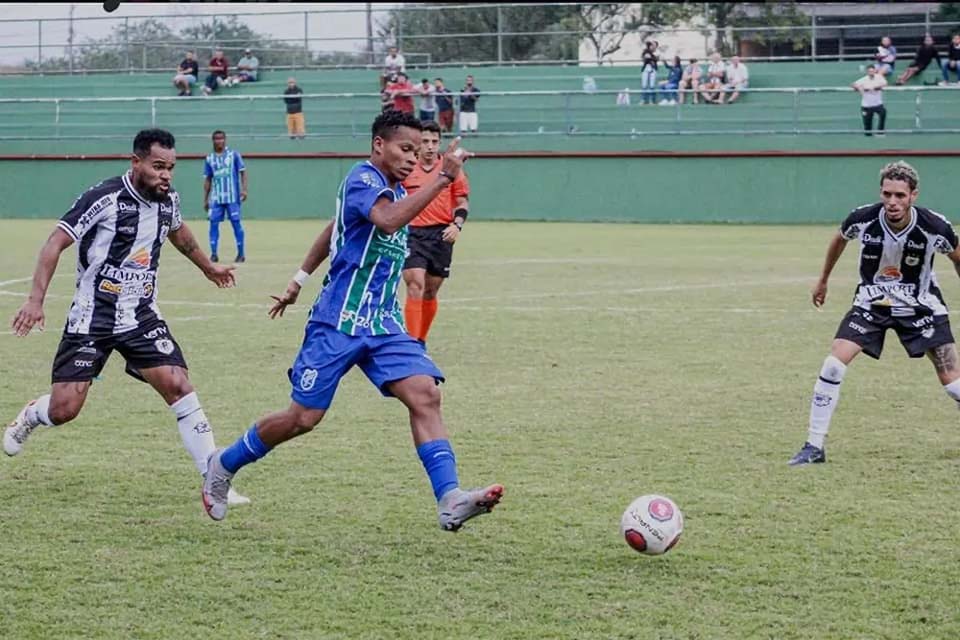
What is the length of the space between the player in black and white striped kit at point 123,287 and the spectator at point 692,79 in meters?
29.4

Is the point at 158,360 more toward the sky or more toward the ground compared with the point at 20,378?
more toward the sky

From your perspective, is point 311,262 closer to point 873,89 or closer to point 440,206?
point 440,206

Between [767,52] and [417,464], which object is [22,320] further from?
[767,52]

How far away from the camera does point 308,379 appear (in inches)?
256

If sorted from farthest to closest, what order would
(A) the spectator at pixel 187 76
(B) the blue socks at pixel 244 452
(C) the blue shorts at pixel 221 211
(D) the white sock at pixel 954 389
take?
(A) the spectator at pixel 187 76 → (C) the blue shorts at pixel 221 211 → (D) the white sock at pixel 954 389 → (B) the blue socks at pixel 244 452

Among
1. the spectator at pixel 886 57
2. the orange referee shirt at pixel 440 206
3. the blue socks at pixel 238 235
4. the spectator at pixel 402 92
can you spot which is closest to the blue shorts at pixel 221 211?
the blue socks at pixel 238 235

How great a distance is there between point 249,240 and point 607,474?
22022mm

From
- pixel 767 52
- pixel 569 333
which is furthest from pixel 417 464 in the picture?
pixel 767 52

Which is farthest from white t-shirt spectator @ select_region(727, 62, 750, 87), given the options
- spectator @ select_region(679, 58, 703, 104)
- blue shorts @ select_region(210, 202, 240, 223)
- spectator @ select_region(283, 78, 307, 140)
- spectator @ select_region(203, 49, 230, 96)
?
blue shorts @ select_region(210, 202, 240, 223)

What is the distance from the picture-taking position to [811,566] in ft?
19.9

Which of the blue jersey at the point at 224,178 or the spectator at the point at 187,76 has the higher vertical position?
the spectator at the point at 187,76

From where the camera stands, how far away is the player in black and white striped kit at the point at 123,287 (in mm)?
7301

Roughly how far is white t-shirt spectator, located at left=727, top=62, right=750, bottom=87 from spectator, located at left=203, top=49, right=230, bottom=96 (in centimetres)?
1414

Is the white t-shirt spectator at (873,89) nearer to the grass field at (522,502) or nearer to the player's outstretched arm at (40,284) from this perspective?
the grass field at (522,502)
